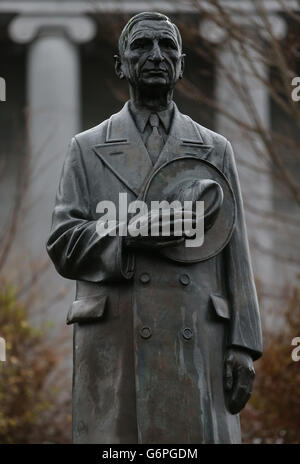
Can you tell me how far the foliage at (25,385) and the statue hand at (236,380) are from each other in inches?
448

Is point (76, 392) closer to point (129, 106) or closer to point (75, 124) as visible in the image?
point (129, 106)

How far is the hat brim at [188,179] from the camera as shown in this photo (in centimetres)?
887

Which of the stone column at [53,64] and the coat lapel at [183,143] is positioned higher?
the stone column at [53,64]

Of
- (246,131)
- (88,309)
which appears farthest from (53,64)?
(88,309)

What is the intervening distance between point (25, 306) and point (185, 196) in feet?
46.4

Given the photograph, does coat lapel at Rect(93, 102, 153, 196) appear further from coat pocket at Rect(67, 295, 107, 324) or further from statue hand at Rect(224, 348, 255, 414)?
statue hand at Rect(224, 348, 255, 414)

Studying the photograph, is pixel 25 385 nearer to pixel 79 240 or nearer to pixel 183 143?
pixel 183 143

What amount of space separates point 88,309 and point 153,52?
1468 millimetres

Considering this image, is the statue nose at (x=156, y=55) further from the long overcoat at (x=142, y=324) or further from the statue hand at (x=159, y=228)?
the statue hand at (x=159, y=228)

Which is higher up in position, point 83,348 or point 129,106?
point 129,106

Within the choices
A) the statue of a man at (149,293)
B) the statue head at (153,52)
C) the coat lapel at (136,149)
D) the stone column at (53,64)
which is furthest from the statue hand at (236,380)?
the stone column at (53,64)

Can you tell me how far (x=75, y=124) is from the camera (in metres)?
40.9
